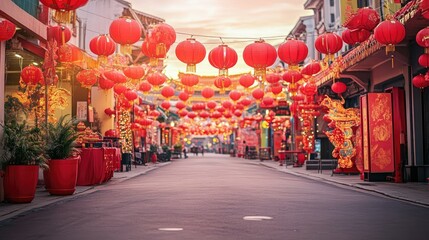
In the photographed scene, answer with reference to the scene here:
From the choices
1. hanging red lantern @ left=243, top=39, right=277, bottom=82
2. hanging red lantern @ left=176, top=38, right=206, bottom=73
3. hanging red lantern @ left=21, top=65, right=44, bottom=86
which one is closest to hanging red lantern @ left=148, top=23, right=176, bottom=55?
hanging red lantern @ left=176, top=38, right=206, bottom=73

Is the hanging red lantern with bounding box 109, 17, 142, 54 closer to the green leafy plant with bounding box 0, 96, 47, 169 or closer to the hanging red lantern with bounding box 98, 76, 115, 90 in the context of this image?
the green leafy plant with bounding box 0, 96, 47, 169

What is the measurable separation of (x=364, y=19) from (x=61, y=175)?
9291 mm

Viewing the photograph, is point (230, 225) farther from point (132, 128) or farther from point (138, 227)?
point (132, 128)

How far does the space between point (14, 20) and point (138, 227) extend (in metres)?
7.83

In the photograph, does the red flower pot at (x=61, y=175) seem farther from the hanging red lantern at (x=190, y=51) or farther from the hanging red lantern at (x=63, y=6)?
the hanging red lantern at (x=63, y=6)

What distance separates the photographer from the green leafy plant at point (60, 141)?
642 inches

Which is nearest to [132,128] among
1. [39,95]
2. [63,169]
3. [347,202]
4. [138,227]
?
[39,95]

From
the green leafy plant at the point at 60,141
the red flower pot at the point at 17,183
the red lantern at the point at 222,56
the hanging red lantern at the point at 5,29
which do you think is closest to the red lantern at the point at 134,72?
the red lantern at the point at 222,56

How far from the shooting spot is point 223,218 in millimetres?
10680

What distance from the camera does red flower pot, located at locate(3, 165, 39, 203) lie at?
550 inches

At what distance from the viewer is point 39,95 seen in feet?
73.0

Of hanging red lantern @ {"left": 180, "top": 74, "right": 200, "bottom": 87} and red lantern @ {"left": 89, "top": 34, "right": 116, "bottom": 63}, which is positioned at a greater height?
red lantern @ {"left": 89, "top": 34, "right": 116, "bottom": 63}

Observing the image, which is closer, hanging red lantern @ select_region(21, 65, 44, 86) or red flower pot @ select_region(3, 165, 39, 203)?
red flower pot @ select_region(3, 165, 39, 203)

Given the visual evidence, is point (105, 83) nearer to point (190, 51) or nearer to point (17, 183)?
point (190, 51)
